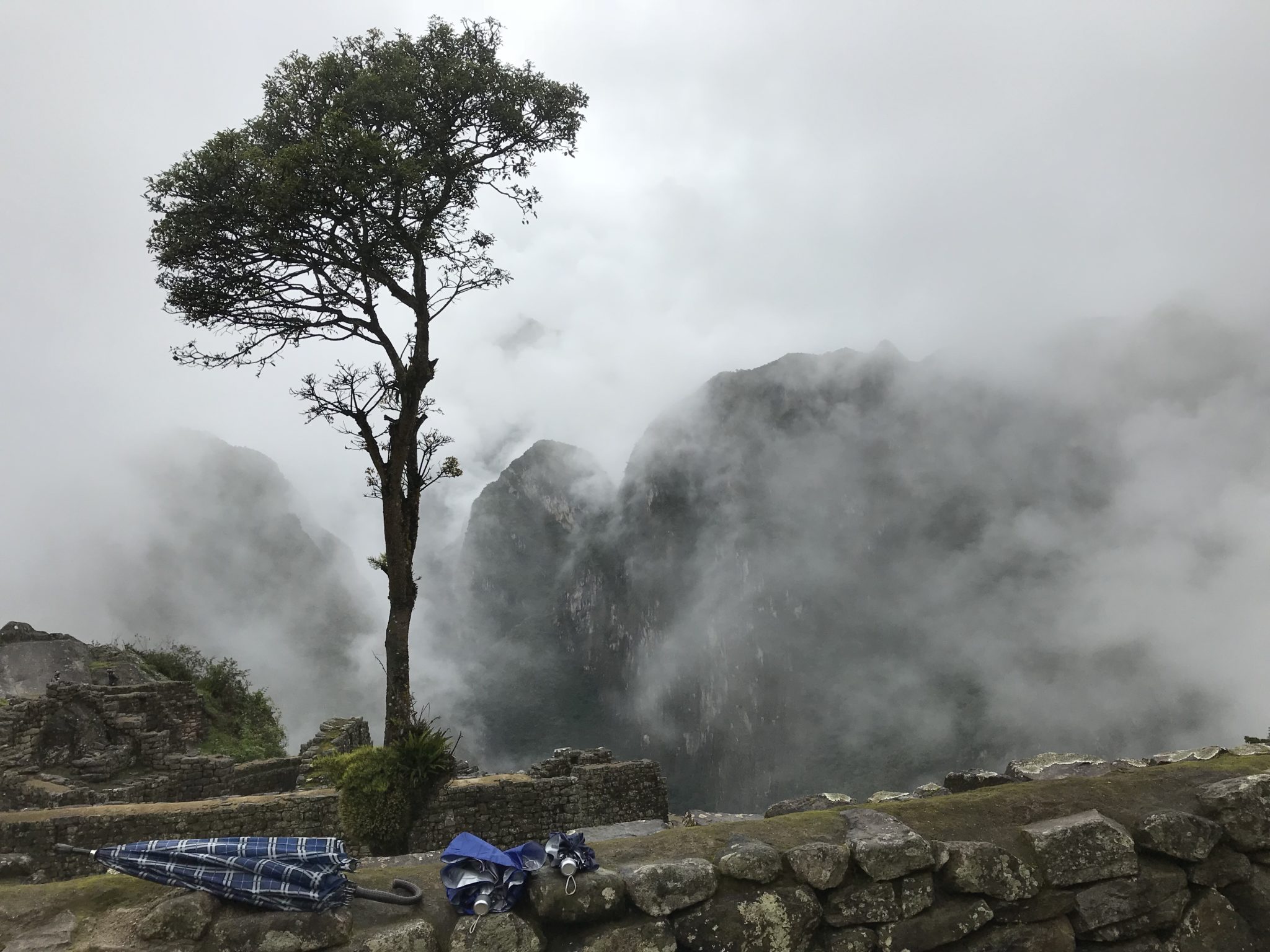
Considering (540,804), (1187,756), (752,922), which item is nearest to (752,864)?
(752,922)

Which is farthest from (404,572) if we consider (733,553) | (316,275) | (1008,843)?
(733,553)

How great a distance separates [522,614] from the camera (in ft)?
291

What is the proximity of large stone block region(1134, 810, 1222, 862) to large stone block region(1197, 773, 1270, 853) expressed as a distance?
5.0 inches

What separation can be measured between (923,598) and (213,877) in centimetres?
7409

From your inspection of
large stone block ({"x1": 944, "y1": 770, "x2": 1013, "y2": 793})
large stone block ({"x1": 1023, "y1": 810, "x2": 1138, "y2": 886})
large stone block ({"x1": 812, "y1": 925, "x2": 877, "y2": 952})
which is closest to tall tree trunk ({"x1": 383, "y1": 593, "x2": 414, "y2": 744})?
large stone block ({"x1": 944, "y1": 770, "x2": 1013, "y2": 793})

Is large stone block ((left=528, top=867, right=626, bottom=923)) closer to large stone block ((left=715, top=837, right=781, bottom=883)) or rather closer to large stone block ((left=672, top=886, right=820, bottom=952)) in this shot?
large stone block ((left=672, top=886, right=820, bottom=952))

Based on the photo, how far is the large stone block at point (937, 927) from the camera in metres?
3.68

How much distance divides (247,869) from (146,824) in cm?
915

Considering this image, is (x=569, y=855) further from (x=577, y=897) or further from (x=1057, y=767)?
(x=1057, y=767)

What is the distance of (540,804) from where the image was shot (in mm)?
13047

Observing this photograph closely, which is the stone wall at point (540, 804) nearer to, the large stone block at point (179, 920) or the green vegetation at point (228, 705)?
the large stone block at point (179, 920)

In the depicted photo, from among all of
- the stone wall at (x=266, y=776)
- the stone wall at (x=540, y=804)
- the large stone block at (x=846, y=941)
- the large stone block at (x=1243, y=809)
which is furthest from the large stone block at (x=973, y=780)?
the stone wall at (x=266, y=776)

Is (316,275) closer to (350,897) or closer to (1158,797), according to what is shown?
(350,897)

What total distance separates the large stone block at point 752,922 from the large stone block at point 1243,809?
2532mm
